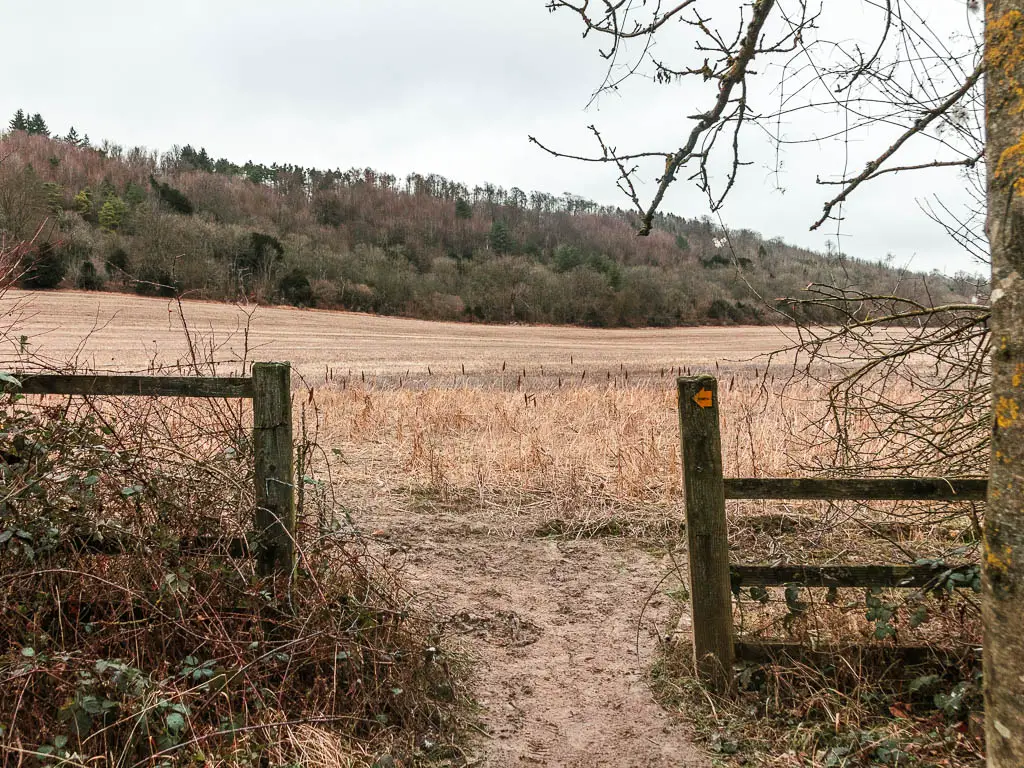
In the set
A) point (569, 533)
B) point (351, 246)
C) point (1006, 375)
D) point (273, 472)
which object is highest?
point (351, 246)

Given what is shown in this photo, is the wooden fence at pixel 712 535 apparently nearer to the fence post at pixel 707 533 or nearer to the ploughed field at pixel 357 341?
the fence post at pixel 707 533

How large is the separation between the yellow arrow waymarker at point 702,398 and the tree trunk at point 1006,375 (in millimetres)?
1692

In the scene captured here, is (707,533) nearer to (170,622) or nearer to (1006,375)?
(1006,375)

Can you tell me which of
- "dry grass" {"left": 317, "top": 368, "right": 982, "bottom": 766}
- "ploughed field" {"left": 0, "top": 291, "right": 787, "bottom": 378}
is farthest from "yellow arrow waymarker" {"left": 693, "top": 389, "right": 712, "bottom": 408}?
"ploughed field" {"left": 0, "top": 291, "right": 787, "bottom": 378}

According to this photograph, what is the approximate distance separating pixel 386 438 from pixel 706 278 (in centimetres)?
7761

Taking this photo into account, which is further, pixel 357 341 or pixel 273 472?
pixel 357 341

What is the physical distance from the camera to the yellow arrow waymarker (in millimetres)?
3705

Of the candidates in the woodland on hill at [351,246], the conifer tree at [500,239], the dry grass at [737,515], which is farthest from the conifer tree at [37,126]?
the dry grass at [737,515]

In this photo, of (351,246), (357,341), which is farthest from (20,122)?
(357,341)

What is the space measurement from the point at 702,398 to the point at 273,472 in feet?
7.49

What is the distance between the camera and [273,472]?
3.64 m

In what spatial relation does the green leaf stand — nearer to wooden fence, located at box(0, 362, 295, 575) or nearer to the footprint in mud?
wooden fence, located at box(0, 362, 295, 575)

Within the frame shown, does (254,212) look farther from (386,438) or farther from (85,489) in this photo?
(85,489)

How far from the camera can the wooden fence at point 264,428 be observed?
11.9 feet
